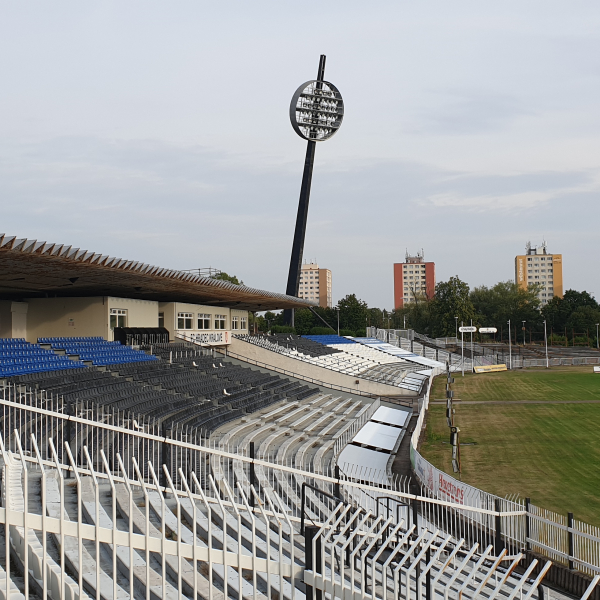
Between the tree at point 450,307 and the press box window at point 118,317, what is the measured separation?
64085mm

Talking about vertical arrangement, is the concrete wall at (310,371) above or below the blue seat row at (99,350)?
below

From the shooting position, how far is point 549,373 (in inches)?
2105

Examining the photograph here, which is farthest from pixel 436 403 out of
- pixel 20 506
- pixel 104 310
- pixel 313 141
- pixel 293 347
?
pixel 313 141

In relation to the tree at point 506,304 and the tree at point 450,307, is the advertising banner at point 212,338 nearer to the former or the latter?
the tree at point 450,307

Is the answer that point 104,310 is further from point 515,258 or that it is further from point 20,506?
point 515,258

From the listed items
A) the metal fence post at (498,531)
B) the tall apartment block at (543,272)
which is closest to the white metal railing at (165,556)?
the metal fence post at (498,531)

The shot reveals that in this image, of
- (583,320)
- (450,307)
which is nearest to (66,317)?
(450,307)

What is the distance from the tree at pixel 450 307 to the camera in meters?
90.8

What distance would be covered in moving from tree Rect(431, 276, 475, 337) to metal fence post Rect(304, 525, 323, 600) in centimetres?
8547

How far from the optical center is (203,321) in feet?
149

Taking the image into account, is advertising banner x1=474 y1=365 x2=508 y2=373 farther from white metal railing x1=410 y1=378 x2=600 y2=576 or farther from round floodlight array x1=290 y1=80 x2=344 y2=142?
white metal railing x1=410 y1=378 x2=600 y2=576

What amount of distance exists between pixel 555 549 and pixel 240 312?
46079 mm

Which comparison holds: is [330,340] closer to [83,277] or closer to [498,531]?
[83,277]

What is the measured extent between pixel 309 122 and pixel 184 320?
38336 millimetres
